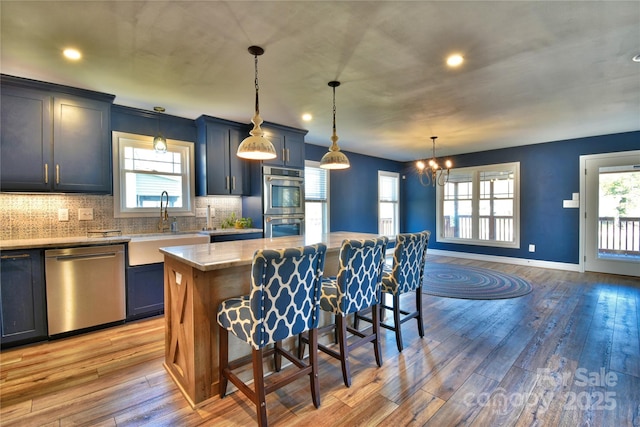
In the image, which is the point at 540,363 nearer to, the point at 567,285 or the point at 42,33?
the point at 567,285

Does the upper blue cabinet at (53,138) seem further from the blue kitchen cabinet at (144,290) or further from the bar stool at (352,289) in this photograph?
the bar stool at (352,289)

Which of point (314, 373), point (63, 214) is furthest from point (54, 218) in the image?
point (314, 373)

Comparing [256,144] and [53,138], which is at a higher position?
[53,138]

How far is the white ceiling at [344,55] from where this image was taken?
1.89 m

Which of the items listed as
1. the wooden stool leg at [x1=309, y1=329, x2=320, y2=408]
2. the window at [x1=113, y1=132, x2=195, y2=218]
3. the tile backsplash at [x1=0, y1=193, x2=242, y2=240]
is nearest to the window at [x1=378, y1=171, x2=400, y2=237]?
the window at [x1=113, y1=132, x2=195, y2=218]

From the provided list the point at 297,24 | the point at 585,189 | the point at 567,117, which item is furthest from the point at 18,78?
the point at 585,189

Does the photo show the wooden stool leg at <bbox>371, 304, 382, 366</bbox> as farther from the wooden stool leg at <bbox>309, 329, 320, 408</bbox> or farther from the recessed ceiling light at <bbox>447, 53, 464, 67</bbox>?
the recessed ceiling light at <bbox>447, 53, 464, 67</bbox>

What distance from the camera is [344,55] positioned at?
2.41 meters

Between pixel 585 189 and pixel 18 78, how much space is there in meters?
8.05

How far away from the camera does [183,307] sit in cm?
201

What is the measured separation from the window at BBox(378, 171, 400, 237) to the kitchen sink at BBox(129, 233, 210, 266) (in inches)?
193

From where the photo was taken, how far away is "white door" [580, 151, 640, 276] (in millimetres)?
4969

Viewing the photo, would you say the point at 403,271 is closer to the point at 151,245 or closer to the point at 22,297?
the point at 151,245

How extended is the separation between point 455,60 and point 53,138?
12.6 feet
